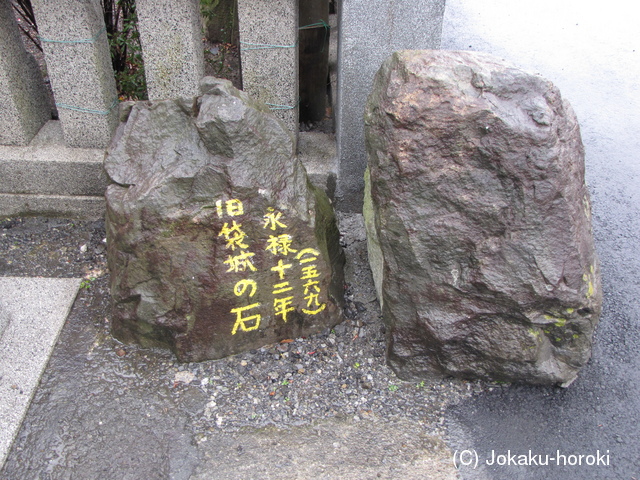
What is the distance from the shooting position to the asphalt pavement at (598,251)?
307 cm

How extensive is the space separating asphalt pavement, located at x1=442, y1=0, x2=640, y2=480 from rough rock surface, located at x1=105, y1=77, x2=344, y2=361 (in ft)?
4.43

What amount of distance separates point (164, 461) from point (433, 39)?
3203mm

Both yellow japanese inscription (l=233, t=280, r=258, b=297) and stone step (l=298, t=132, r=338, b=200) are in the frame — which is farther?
stone step (l=298, t=132, r=338, b=200)

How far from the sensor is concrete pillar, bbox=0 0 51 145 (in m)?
4.03

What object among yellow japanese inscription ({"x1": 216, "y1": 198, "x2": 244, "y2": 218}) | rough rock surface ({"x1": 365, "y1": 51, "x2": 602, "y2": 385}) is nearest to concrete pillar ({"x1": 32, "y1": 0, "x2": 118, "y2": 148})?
yellow japanese inscription ({"x1": 216, "y1": 198, "x2": 244, "y2": 218})

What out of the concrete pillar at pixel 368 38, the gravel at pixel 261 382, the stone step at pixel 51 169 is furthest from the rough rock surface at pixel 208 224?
the stone step at pixel 51 169

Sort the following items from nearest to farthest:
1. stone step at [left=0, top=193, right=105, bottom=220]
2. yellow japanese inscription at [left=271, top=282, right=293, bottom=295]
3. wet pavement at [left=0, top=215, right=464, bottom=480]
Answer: wet pavement at [left=0, top=215, right=464, bottom=480], yellow japanese inscription at [left=271, top=282, right=293, bottom=295], stone step at [left=0, top=193, right=105, bottom=220]

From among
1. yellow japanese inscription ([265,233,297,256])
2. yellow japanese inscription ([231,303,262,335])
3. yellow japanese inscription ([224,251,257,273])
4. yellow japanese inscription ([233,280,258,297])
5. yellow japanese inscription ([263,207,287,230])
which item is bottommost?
yellow japanese inscription ([231,303,262,335])

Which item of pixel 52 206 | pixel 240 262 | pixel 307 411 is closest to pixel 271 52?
pixel 240 262

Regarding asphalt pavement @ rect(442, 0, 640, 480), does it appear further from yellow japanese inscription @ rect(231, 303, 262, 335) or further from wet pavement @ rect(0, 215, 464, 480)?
yellow japanese inscription @ rect(231, 303, 262, 335)

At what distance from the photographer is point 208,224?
10.2 ft

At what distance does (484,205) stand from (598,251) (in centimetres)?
199

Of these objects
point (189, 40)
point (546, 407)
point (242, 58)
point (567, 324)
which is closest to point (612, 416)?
point (546, 407)

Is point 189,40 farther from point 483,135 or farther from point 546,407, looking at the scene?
point 546,407
